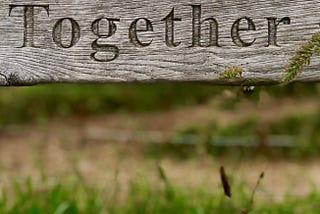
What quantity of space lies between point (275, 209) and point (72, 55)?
3.64 feet

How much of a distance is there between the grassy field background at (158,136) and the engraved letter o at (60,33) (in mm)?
1210

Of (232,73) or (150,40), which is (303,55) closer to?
(232,73)

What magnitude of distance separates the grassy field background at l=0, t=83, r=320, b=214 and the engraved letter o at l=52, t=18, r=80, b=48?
3.97 ft

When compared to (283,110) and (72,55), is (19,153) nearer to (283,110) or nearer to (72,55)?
(283,110)

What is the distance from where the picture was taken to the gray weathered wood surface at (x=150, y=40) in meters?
2.91

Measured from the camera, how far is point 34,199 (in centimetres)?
375

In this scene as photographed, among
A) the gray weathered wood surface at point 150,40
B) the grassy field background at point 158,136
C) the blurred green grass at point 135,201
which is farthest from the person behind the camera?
the grassy field background at point 158,136

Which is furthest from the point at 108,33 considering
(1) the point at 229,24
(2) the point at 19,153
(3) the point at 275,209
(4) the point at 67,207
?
(2) the point at 19,153

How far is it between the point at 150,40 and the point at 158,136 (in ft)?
14.9

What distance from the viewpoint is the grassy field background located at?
5.54 meters

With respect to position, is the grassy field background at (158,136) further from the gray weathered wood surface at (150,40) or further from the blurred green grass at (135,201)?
the gray weathered wood surface at (150,40)

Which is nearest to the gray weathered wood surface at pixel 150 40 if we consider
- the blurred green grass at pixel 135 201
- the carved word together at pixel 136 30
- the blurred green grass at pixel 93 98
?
the carved word together at pixel 136 30

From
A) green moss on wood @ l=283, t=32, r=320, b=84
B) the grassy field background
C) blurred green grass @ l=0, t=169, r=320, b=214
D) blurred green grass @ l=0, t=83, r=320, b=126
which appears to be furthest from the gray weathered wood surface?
blurred green grass @ l=0, t=83, r=320, b=126

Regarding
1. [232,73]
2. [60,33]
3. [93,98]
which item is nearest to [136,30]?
[60,33]
